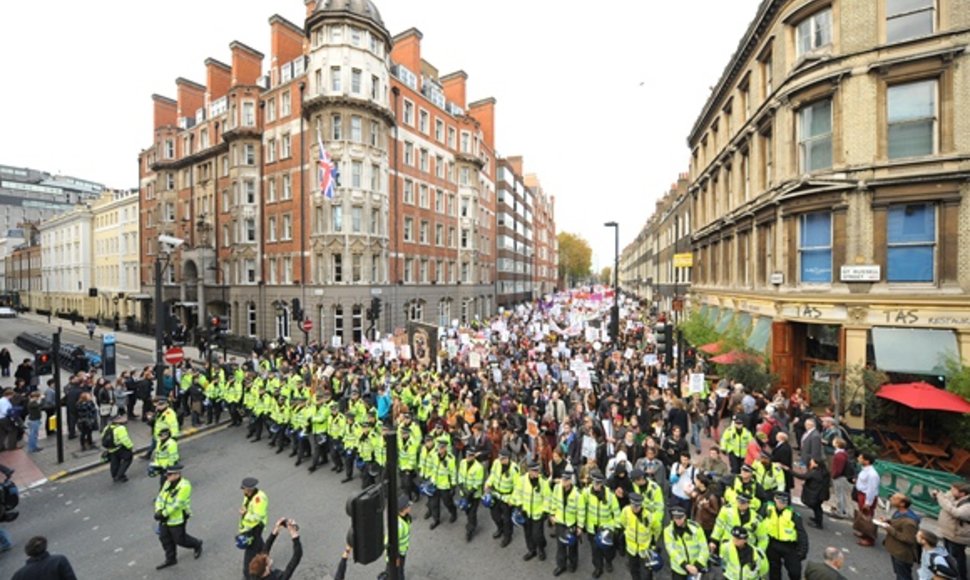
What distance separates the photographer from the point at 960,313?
13.1 metres

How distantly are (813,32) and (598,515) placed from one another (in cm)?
1799

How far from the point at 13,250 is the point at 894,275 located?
126 meters

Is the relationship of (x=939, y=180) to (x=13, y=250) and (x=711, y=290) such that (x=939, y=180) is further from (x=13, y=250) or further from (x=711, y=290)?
(x=13, y=250)

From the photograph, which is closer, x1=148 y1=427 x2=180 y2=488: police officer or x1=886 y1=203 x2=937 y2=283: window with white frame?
x1=148 y1=427 x2=180 y2=488: police officer

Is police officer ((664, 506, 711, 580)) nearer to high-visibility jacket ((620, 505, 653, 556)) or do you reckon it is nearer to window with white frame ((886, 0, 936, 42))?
high-visibility jacket ((620, 505, 653, 556))

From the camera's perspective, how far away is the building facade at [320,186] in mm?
32406

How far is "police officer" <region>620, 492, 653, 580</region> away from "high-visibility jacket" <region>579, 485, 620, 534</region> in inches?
11.6

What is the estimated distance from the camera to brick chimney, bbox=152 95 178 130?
48.7m

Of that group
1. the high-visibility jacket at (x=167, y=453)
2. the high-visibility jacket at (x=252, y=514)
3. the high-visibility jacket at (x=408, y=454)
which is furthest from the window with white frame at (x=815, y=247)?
the high-visibility jacket at (x=167, y=453)

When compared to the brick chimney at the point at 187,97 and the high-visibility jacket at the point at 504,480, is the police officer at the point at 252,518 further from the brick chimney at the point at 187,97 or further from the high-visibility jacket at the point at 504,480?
the brick chimney at the point at 187,97

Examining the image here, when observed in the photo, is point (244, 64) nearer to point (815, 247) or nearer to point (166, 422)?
point (166, 422)

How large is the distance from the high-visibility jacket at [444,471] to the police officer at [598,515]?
3.00 m

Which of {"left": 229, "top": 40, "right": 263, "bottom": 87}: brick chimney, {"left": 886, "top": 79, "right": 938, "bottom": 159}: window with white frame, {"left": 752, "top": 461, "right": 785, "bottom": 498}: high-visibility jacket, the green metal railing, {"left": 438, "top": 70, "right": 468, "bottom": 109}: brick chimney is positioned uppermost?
{"left": 438, "top": 70, "right": 468, "bottom": 109}: brick chimney

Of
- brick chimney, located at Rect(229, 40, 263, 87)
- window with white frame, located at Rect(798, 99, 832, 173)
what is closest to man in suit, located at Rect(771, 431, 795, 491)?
window with white frame, located at Rect(798, 99, 832, 173)
